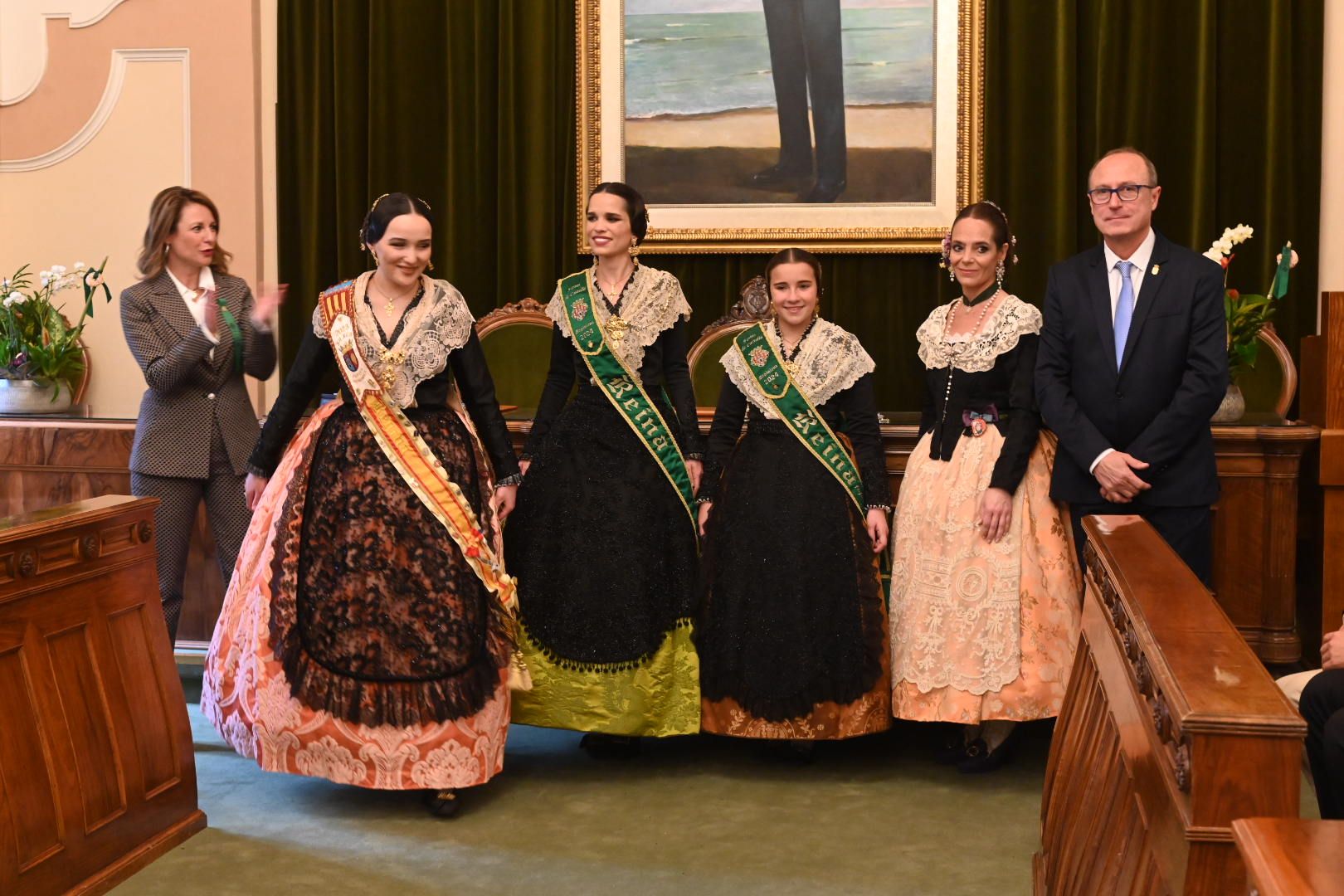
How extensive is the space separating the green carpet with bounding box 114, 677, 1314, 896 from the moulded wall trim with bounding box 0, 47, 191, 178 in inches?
109

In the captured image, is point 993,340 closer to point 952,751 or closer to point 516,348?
point 952,751

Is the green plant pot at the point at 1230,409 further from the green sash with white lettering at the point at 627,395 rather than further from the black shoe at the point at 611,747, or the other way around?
the black shoe at the point at 611,747

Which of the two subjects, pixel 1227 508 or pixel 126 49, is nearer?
pixel 1227 508

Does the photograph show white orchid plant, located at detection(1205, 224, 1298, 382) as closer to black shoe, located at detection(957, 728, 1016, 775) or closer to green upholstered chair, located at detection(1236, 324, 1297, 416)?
green upholstered chair, located at detection(1236, 324, 1297, 416)

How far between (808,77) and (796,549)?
2.50m

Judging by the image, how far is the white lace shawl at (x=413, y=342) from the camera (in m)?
3.02

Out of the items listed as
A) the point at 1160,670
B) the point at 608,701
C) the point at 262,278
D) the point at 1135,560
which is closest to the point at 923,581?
the point at 608,701

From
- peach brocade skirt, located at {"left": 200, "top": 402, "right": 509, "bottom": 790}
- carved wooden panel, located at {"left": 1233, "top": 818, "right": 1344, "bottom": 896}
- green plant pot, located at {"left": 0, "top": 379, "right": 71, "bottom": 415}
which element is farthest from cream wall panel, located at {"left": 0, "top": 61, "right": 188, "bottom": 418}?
carved wooden panel, located at {"left": 1233, "top": 818, "right": 1344, "bottom": 896}

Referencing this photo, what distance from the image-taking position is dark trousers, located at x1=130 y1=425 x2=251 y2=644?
11.4 feet

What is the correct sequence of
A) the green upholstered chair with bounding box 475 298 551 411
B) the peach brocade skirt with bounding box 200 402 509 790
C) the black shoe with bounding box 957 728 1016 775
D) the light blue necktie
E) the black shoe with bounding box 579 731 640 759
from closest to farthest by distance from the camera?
the peach brocade skirt with bounding box 200 402 509 790 → the light blue necktie → the black shoe with bounding box 957 728 1016 775 → the black shoe with bounding box 579 731 640 759 → the green upholstered chair with bounding box 475 298 551 411

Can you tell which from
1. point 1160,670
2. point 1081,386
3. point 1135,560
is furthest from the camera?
point 1081,386

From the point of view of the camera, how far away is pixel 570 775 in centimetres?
329

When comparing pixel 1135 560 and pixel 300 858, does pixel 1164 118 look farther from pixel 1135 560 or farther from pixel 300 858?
pixel 300 858

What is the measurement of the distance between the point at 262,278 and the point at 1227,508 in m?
3.69
